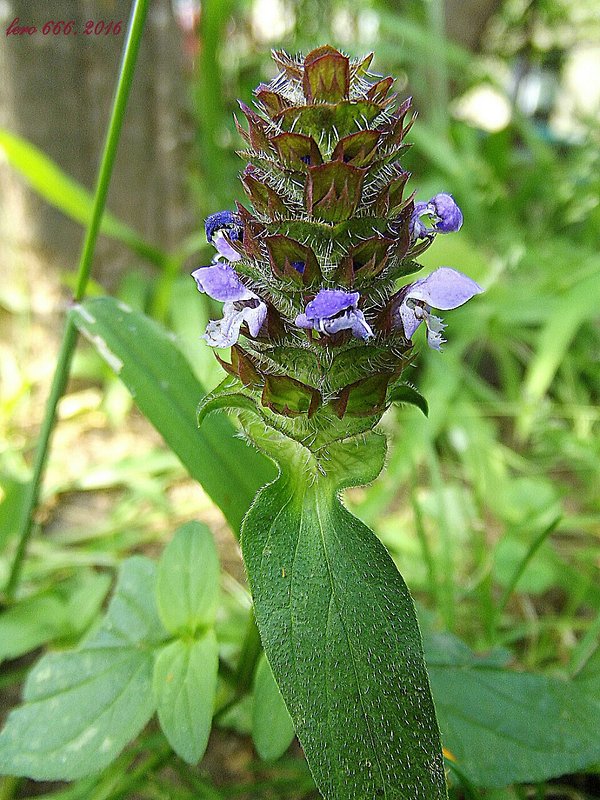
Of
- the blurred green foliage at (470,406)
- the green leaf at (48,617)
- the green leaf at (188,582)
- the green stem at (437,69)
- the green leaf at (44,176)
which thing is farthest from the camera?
the green stem at (437,69)

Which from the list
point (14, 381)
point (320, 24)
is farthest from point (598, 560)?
point (320, 24)

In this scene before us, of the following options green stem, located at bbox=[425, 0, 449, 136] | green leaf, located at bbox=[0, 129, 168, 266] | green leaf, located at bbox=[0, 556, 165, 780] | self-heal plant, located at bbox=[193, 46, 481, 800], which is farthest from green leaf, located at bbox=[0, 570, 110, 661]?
green stem, located at bbox=[425, 0, 449, 136]

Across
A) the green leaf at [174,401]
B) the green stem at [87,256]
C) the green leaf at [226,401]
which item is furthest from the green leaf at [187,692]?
the green stem at [87,256]

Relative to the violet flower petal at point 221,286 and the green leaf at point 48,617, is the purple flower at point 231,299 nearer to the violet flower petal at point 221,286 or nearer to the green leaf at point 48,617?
the violet flower petal at point 221,286

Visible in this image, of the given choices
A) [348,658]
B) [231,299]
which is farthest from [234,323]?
[348,658]

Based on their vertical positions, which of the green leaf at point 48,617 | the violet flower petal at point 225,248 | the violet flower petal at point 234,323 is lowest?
the green leaf at point 48,617

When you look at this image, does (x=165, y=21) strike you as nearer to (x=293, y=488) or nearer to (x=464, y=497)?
(x=464, y=497)
